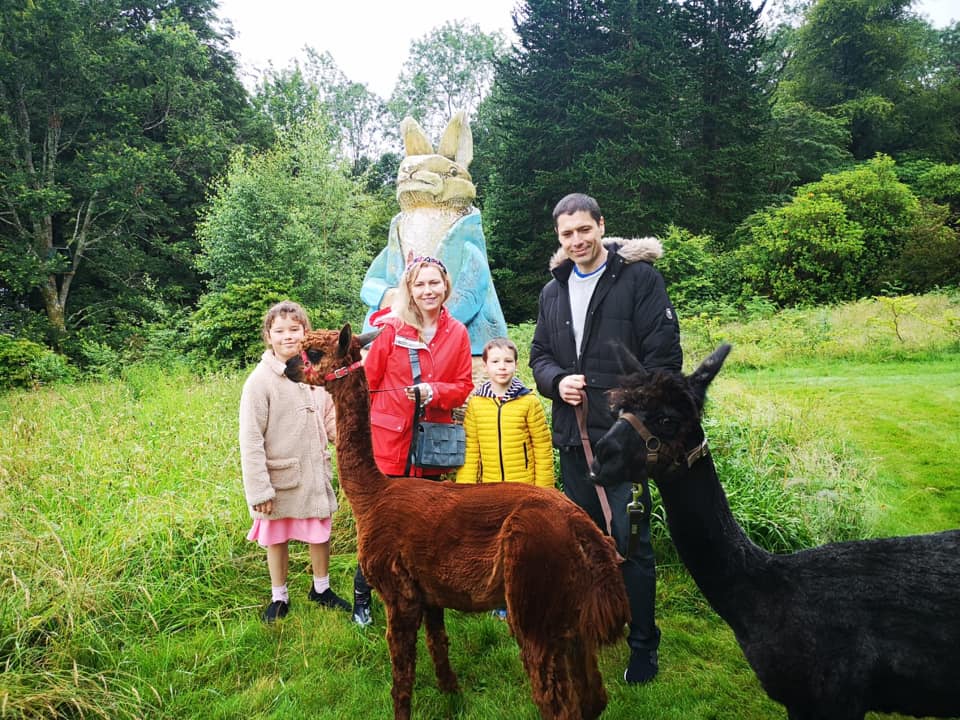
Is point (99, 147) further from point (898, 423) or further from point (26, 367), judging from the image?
point (898, 423)

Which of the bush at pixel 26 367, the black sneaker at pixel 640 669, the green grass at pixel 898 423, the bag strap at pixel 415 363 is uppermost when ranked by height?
the bag strap at pixel 415 363

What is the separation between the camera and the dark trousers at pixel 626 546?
2.96m

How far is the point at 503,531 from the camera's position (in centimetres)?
223

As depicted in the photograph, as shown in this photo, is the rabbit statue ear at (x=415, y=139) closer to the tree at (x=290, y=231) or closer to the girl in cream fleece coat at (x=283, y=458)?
the girl in cream fleece coat at (x=283, y=458)

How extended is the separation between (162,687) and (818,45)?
124 feet

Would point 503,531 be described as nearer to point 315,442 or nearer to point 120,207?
point 315,442

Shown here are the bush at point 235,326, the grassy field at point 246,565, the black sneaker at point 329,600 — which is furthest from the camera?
the bush at point 235,326

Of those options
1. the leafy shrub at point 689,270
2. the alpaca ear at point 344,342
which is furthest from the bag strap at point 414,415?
the leafy shrub at point 689,270

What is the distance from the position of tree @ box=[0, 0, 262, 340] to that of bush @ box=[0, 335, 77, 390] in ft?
18.0

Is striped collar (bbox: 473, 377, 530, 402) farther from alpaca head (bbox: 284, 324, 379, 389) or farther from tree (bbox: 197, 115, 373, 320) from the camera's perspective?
tree (bbox: 197, 115, 373, 320)

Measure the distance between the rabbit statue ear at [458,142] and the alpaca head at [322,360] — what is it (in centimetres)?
371

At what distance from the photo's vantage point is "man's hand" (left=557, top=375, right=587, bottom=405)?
2.77m

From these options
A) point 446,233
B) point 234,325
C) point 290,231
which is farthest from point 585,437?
point 290,231

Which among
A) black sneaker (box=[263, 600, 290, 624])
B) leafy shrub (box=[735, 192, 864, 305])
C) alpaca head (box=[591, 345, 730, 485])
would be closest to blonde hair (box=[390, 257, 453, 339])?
alpaca head (box=[591, 345, 730, 485])
